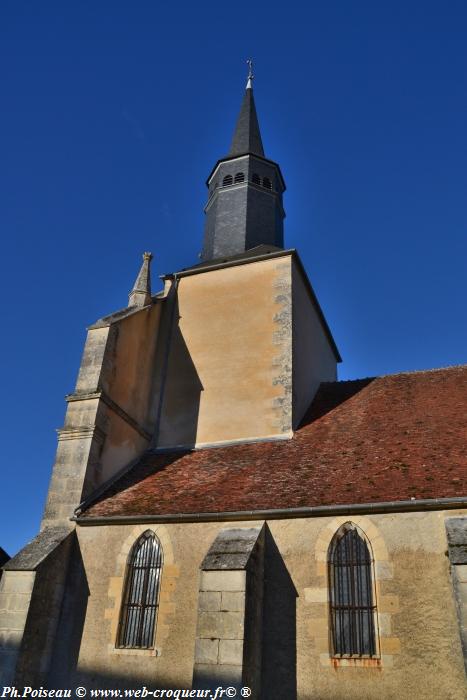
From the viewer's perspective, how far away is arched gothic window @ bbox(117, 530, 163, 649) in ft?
29.5

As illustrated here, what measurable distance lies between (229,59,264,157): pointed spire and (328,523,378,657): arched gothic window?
501 inches

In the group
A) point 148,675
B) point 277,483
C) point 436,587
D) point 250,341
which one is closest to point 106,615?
point 148,675

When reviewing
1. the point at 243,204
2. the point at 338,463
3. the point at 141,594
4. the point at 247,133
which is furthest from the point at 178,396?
the point at 247,133

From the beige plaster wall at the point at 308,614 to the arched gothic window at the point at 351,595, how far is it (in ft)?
0.42

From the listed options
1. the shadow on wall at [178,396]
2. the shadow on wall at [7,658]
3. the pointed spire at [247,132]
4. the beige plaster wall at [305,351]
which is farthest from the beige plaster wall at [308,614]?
the pointed spire at [247,132]

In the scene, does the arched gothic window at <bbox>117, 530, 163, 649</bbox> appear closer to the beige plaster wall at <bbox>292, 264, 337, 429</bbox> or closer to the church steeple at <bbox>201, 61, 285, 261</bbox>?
the beige plaster wall at <bbox>292, 264, 337, 429</bbox>

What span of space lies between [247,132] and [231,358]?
9.27 metres

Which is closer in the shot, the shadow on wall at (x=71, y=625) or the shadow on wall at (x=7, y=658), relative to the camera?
the shadow on wall at (x=7, y=658)

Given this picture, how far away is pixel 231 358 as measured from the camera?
43.7 feet

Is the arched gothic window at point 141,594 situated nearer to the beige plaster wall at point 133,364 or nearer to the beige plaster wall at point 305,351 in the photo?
the beige plaster wall at point 133,364

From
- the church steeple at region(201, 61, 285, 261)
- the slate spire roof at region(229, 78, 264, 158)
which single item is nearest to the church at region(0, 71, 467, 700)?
the church steeple at region(201, 61, 285, 261)

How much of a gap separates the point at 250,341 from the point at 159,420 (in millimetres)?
2812

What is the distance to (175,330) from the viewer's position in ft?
47.3

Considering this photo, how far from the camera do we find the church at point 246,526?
25.5 ft
